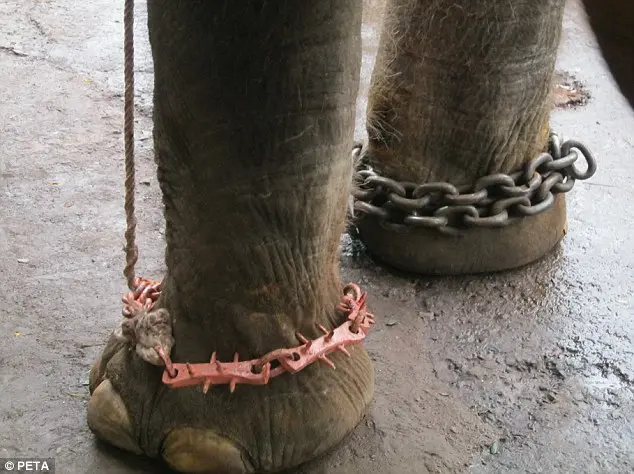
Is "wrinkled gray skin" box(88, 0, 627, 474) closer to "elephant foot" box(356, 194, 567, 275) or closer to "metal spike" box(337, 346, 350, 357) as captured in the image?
"metal spike" box(337, 346, 350, 357)

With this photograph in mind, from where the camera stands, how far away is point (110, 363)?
1055 mm

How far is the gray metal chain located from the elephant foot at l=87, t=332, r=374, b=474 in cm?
40

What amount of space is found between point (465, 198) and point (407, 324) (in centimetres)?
23

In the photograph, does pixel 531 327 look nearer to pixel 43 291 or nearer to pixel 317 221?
pixel 317 221

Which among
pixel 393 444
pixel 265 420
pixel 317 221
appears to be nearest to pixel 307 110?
pixel 317 221

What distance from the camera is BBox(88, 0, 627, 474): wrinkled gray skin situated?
2.73ft

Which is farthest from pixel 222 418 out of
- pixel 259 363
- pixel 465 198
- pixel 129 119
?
pixel 465 198

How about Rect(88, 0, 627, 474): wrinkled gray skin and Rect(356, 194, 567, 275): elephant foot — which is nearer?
Rect(88, 0, 627, 474): wrinkled gray skin

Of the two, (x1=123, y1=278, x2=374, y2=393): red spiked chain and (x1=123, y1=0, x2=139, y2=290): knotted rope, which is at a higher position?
(x1=123, y1=0, x2=139, y2=290): knotted rope

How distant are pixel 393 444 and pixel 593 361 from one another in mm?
393

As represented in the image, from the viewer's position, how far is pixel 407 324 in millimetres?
1350

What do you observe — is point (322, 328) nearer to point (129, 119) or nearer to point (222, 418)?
point (222, 418)

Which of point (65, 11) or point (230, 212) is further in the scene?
point (65, 11)

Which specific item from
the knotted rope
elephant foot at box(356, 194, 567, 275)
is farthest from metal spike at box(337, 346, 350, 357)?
elephant foot at box(356, 194, 567, 275)
